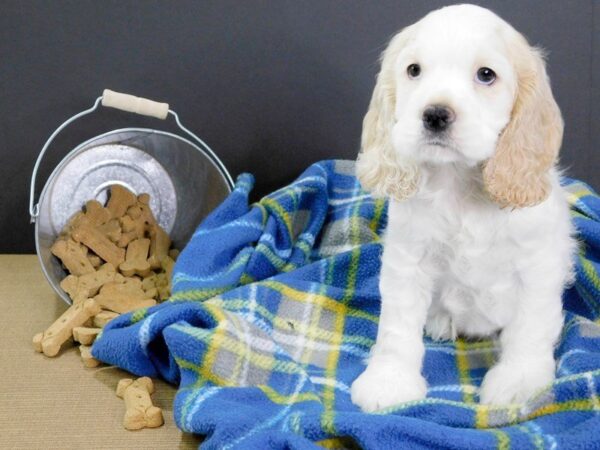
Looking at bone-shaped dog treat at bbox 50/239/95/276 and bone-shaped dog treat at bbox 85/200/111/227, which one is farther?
bone-shaped dog treat at bbox 85/200/111/227

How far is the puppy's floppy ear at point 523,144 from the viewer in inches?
67.0

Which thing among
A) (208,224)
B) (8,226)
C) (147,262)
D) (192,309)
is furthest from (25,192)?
(192,309)

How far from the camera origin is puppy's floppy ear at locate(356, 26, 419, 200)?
1.79 metres

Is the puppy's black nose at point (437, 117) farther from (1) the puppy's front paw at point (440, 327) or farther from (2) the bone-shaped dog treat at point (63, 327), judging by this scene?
(2) the bone-shaped dog treat at point (63, 327)

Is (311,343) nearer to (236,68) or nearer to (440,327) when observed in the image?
(440,327)

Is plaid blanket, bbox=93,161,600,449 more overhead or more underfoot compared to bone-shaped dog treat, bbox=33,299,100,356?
more overhead

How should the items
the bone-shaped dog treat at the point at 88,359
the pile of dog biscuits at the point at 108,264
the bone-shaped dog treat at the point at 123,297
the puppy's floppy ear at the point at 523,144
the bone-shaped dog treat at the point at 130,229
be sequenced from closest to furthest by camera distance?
the puppy's floppy ear at the point at 523,144 → the bone-shaped dog treat at the point at 88,359 → the pile of dog biscuits at the point at 108,264 → the bone-shaped dog treat at the point at 123,297 → the bone-shaped dog treat at the point at 130,229

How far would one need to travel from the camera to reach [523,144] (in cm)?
171

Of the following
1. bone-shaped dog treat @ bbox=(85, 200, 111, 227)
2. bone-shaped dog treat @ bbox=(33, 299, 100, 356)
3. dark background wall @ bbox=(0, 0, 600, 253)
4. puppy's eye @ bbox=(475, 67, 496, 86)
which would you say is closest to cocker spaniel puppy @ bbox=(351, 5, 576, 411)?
puppy's eye @ bbox=(475, 67, 496, 86)

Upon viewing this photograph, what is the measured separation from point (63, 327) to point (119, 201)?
56 cm

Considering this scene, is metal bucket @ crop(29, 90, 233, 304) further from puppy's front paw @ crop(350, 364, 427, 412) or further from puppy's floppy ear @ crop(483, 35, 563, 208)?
puppy's floppy ear @ crop(483, 35, 563, 208)

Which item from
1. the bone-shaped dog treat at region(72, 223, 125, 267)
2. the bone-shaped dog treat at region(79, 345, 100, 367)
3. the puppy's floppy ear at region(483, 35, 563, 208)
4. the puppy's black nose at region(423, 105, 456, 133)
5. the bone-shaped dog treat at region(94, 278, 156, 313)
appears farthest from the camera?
the bone-shaped dog treat at region(72, 223, 125, 267)

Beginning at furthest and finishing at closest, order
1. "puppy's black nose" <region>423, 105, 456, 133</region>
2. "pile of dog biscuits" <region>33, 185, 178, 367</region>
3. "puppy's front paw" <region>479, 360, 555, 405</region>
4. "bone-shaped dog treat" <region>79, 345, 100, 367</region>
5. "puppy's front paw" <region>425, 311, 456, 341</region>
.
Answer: "pile of dog biscuits" <region>33, 185, 178, 367</region>
"bone-shaped dog treat" <region>79, 345, 100, 367</region>
"puppy's front paw" <region>425, 311, 456, 341</region>
"puppy's front paw" <region>479, 360, 555, 405</region>
"puppy's black nose" <region>423, 105, 456, 133</region>

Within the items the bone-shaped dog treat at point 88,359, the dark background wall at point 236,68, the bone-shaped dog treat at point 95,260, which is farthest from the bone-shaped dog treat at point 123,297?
the dark background wall at point 236,68
